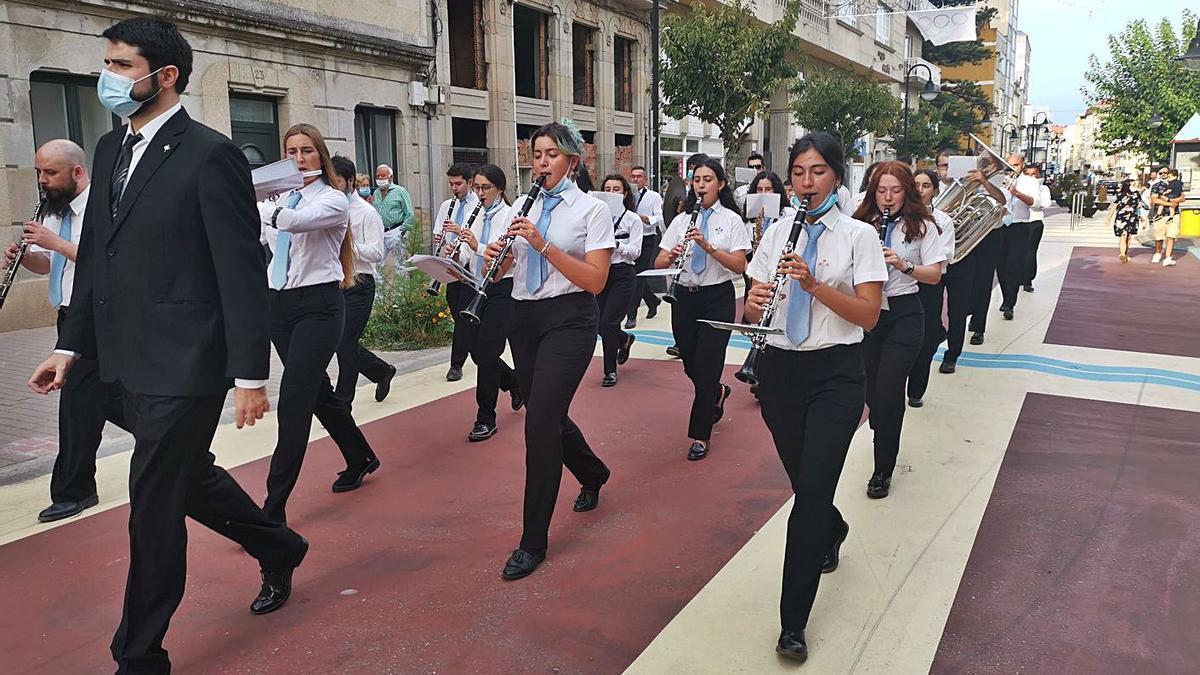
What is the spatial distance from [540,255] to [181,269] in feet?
5.80

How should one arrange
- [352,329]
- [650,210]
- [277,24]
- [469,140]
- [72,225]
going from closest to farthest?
[72,225], [352,329], [650,210], [277,24], [469,140]

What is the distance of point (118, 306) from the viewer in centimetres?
310

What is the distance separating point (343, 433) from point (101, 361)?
2260 mm

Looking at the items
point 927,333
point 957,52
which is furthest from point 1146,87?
point 957,52

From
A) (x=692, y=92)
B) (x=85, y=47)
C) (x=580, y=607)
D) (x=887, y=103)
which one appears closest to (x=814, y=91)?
(x=887, y=103)

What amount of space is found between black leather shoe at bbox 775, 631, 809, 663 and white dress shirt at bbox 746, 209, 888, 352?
3.64ft

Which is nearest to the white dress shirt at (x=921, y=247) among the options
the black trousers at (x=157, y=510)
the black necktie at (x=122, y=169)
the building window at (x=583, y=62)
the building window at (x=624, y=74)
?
the black trousers at (x=157, y=510)

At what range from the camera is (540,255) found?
4422 mm

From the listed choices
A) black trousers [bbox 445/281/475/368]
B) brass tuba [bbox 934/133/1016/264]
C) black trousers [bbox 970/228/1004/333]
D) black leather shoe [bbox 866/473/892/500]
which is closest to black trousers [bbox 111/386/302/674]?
black leather shoe [bbox 866/473/892/500]

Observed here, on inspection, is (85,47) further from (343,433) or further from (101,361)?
(101,361)

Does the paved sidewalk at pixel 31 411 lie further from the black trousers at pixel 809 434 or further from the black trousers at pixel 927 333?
the black trousers at pixel 809 434

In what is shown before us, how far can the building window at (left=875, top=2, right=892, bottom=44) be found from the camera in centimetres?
4818

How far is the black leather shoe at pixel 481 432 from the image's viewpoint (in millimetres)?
6624

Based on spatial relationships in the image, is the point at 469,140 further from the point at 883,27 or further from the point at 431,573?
the point at 883,27
